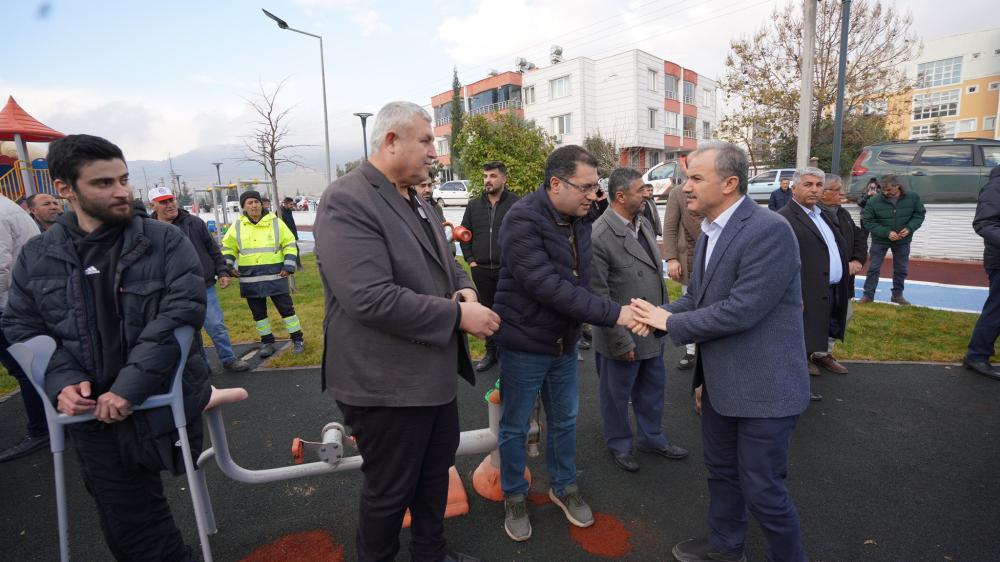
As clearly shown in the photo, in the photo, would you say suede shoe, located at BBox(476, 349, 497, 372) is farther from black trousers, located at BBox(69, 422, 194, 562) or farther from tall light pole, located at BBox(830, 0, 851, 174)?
tall light pole, located at BBox(830, 0, 851, 174)

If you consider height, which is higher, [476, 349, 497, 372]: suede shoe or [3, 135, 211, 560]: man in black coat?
[3, 135, 211, 560]: man in black coat

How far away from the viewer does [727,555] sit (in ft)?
8.42

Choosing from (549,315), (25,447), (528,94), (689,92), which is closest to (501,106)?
(528,94)

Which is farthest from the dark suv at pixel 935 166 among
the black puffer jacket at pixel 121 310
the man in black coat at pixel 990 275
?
the black puffer jacket at pixel 121 310

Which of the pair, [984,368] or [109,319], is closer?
[109,319]

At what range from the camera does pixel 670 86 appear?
3934 centimetres

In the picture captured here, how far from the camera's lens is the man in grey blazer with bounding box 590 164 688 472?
3.30 meters

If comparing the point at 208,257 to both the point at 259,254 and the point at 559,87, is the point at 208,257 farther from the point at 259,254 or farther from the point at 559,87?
the point at 559,87

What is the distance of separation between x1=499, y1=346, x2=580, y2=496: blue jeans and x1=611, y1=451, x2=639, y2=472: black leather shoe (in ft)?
2.16

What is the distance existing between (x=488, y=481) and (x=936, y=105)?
63.6m

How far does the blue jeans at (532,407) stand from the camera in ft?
9.09

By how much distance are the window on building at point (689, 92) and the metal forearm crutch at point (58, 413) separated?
147 feet

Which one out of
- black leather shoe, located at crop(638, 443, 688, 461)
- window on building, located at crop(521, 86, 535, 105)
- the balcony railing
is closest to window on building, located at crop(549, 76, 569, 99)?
window on building, located at crop(521, 86, 535, 105)

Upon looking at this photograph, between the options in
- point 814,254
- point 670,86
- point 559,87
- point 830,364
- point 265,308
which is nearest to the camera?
point 814,254
